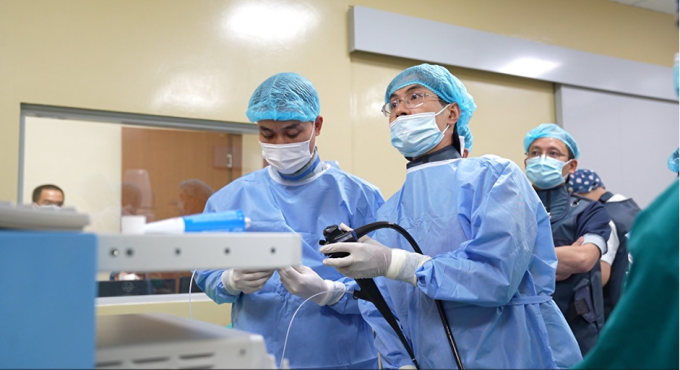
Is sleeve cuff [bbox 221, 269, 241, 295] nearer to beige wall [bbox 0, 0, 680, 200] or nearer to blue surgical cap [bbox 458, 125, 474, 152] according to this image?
blue surgical cap [bbox 458, 125, 474, 152]

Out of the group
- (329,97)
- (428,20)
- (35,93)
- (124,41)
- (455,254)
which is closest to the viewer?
(455,254)

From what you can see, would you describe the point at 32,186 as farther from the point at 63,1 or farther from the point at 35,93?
the point at 63,1

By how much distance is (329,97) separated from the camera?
325 centimetres

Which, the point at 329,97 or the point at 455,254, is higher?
the point at 329,97

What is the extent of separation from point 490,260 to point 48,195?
210cm

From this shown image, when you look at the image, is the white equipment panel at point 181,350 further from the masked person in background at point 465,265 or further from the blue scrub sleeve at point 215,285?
the blue scrub sleeve at point 215,285

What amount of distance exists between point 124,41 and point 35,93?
0.47 meters

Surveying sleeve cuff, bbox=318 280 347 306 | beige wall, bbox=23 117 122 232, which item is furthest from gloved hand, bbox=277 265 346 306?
beige wall, bbox=23 117 122 232

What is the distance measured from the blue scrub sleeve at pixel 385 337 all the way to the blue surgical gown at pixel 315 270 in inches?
3.0

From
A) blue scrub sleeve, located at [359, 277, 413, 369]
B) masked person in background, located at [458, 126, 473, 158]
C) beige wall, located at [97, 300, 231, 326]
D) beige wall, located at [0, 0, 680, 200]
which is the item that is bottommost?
beige wall, located at [97, 300, 231, 326]

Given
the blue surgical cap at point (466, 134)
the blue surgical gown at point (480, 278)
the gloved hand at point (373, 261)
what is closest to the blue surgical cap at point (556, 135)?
the blue surgical cap at point (466, 134)

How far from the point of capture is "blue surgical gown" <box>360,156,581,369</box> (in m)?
1.34

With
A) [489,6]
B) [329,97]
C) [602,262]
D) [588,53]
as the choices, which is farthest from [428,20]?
[602,262]

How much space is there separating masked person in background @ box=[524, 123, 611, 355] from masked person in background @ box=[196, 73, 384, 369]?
0.93 m
